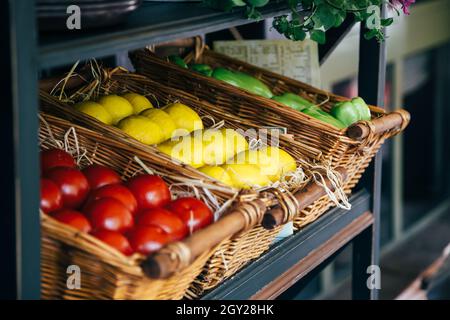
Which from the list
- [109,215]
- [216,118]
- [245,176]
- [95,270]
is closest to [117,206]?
[109,215]

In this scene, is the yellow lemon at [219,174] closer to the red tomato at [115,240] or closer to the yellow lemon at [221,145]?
the yellow lemon at [221,145]

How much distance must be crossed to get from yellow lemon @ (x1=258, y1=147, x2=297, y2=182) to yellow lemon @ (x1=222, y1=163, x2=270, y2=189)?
3 cm

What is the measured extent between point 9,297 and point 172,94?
861 millimetres

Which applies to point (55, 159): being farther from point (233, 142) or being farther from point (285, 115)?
point (285, 115)

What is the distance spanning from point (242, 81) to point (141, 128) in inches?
18.7

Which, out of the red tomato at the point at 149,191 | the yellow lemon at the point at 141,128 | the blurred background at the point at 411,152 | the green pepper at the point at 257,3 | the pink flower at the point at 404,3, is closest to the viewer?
the red tomato at the point at 149,191

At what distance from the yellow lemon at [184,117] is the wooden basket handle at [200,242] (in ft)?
1.43

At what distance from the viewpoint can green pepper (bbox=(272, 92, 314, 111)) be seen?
6.70 feet

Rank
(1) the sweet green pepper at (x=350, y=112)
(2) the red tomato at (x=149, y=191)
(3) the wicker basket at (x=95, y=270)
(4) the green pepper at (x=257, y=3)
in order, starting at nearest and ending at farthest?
(3) the wicker basket at (x=95, y=270)
(2) the red tomato at (x=149, y=191)
(4) the green pepper at (x=257, y=3)
(1) the sweet green pepper at (x=350, y=112)

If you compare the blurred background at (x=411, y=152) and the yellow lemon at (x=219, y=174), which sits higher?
the yellow lemon at (x=219, y=174)

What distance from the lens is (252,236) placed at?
1.53m

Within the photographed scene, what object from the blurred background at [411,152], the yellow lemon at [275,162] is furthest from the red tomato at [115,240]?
the blurred background at [411,152]

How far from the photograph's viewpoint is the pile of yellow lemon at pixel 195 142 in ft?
5.37
